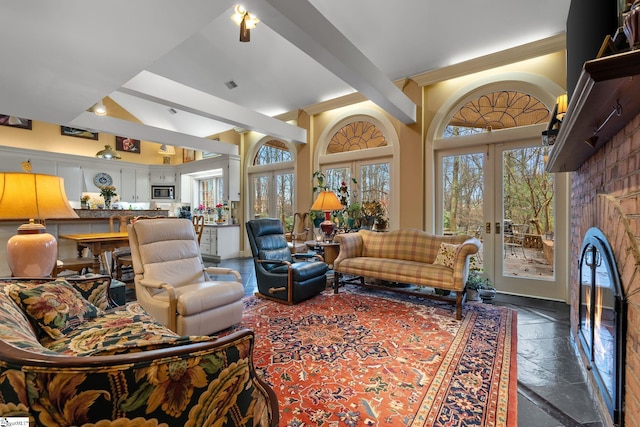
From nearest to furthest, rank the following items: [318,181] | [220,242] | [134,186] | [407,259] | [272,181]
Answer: [407,259] < [318,181] < [220,242] < [272,181] < [134,186]

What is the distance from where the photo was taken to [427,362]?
7.20ft

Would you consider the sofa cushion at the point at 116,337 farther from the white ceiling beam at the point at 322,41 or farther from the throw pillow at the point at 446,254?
the throw pillow at the point at 446,254

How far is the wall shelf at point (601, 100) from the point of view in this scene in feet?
2.80

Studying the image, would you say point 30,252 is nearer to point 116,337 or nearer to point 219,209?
point 116,337

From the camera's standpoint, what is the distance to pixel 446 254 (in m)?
3.49

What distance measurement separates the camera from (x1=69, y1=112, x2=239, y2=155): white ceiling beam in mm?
4855

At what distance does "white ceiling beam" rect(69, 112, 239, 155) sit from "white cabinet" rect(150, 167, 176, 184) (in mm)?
2663

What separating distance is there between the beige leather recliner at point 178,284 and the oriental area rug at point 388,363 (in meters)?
0.45

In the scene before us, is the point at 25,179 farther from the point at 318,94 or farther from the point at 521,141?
the point at 521,141

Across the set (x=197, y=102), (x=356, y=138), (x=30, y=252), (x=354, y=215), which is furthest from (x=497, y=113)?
(x=30, y=252)

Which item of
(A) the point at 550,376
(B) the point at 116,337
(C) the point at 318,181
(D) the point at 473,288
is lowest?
(A) the point at 550,376

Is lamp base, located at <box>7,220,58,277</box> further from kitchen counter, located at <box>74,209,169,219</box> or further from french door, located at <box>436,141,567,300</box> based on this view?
french door, located at <box>436,141,567,300</box>

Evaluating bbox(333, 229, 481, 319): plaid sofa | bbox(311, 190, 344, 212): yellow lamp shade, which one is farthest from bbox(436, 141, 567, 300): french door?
bbox(311, 190, 344, 212): yellow lamp shade

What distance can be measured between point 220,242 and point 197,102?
3.59 m
